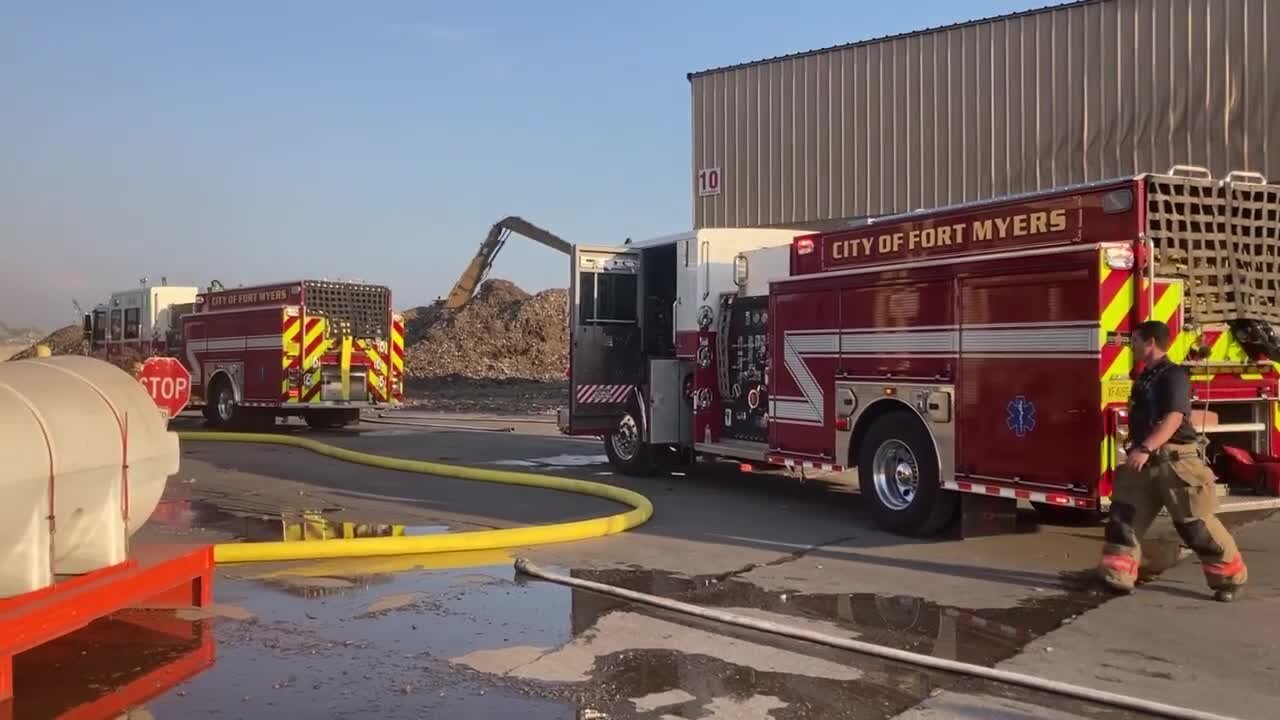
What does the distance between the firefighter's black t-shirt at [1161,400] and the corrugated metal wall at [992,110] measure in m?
11.0

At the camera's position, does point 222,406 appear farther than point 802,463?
Yes

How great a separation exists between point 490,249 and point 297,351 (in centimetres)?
1999

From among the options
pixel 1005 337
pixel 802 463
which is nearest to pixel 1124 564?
pixel 1005 337

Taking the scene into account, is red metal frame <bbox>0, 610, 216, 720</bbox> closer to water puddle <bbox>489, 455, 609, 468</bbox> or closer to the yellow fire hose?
the yellow fire hose

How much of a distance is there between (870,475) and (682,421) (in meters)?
3.45

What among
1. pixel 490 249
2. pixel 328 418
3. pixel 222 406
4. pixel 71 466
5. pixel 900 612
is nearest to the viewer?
pixel 71 466

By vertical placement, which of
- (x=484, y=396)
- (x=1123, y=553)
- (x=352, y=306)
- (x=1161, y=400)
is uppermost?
(x=352, y=306)

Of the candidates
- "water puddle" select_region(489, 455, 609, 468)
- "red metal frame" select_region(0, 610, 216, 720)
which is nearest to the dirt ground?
"water puddle" select_region(489, 455, 609, 468)

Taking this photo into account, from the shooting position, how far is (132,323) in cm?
2244

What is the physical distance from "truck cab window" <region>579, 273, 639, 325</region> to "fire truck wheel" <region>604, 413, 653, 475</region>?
1164 millimetres

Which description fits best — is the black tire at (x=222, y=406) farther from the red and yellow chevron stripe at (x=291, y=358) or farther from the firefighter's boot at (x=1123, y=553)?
the firefighter's boot at (x=1123, y=553)

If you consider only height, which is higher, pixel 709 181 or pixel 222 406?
pixel 709 181

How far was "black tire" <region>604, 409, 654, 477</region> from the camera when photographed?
41.4 feet

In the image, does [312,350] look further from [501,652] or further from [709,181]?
[501,652]
